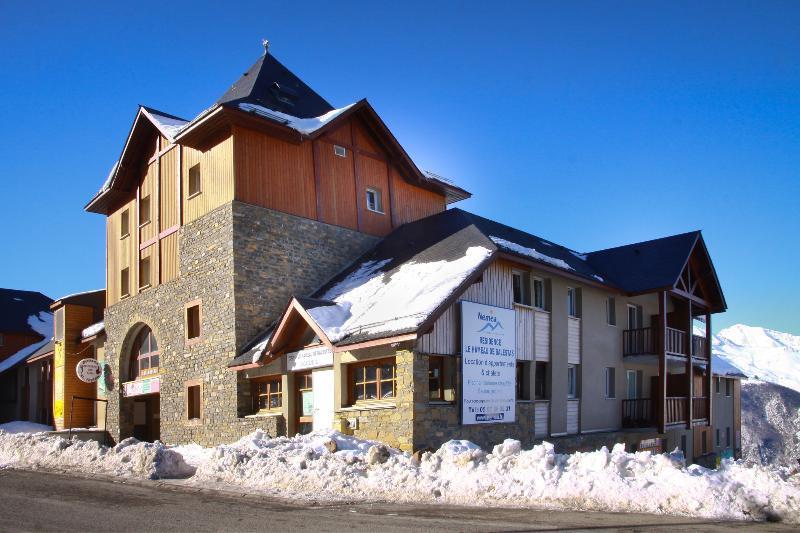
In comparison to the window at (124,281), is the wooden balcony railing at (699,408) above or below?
below

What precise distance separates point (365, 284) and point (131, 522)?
11.8 metres

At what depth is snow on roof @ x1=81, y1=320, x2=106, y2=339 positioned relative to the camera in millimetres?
30184

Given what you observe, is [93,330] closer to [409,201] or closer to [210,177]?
[210,177]

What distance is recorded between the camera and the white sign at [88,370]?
2772 centimetres

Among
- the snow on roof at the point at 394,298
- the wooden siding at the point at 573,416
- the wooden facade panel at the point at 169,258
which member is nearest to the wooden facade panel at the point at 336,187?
the snow on roof at the point at 394,298

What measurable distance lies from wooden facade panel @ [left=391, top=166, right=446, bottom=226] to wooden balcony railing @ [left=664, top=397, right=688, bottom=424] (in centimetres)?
1077

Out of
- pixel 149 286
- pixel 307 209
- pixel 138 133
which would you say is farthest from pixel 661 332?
pixel 138 133

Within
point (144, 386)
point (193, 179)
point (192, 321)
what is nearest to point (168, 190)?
point (193, 179)

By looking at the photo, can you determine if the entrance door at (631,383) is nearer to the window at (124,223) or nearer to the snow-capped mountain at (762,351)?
the window at (124,223)

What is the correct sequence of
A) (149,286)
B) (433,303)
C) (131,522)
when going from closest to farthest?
1. (131,522)
2. (433,303)
3. (149,286)

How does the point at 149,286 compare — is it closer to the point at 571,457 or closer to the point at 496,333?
the point at 496,333

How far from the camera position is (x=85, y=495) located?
1342 centimetres

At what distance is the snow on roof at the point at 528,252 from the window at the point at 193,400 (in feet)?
33.5

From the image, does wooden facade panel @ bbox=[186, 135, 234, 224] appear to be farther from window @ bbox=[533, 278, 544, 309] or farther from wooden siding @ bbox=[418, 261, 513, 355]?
window @ bbox=[533, 278, 544, 309]
